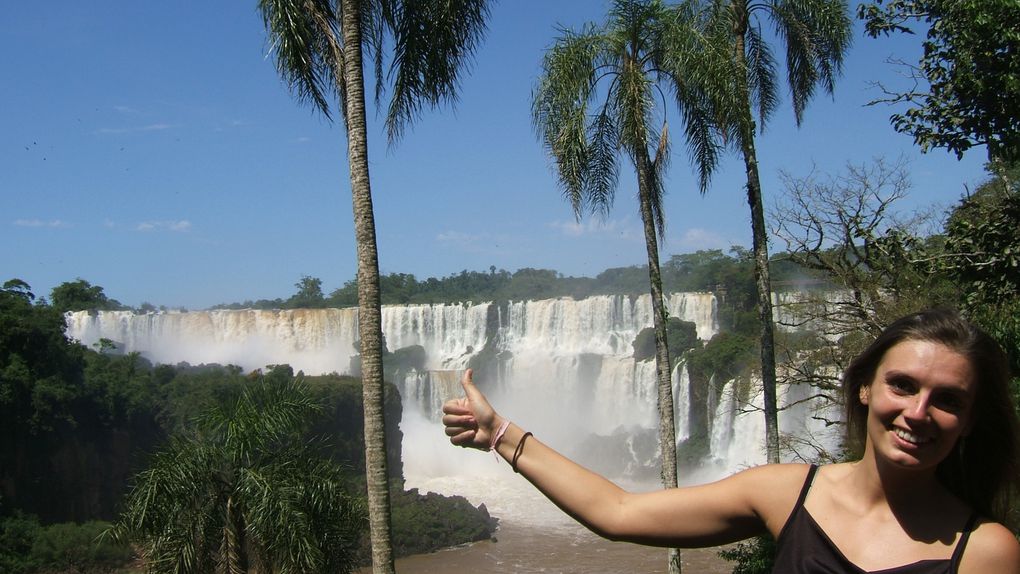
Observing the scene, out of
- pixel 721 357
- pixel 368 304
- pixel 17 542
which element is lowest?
pixel 17 542

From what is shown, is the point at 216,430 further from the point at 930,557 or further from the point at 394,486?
the point at 394,486

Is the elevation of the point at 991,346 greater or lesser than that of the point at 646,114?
lesser

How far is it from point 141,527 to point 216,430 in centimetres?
89

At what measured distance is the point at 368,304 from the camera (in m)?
6.54

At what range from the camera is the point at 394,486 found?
28.8m

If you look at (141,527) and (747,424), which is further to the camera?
(747,424)

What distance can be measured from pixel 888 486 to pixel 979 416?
0.20m

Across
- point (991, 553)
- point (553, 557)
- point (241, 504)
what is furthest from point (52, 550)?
point (991, 553)

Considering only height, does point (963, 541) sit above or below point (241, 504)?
above

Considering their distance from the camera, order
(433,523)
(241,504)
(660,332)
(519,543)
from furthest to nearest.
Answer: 1. (433,523)
2. (519,543)
3. (660,332)
4. (241,504)

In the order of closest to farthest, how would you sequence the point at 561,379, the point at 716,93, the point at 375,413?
the point at 375,413 < the point at 716,93 < the point at 561,379

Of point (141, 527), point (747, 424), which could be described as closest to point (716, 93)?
point (141, 527)

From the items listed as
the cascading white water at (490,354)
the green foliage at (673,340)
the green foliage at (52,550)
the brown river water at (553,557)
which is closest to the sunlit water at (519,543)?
the brown river water at (553,557)

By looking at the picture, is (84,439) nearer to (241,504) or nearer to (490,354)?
(490,354)
